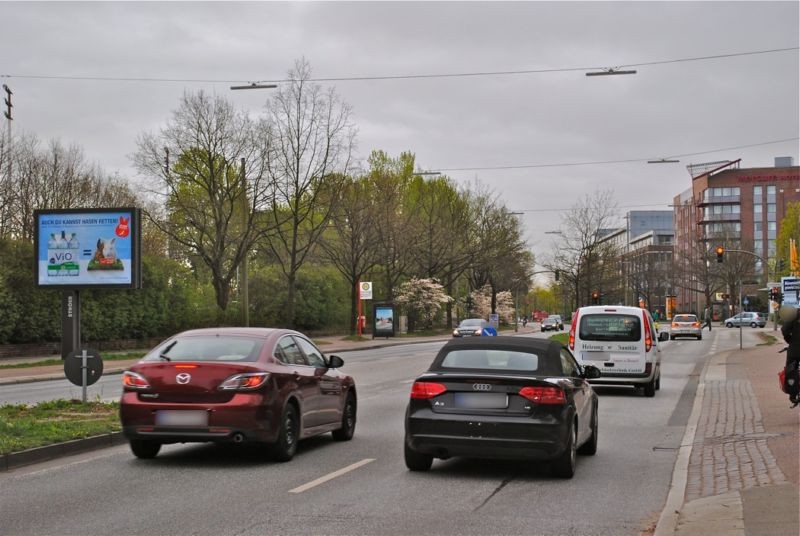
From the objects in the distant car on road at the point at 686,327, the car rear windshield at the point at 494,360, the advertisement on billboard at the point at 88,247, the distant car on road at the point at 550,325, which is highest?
the advertisement on billboard at the point at 88,247

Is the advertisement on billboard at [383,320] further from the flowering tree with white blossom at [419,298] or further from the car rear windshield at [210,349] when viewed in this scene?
the car rear windshield at [210,349]

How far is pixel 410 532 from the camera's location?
23.4 feet

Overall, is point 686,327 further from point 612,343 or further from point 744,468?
point 744,468

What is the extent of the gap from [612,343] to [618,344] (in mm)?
129

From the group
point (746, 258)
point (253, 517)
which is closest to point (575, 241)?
point (253, 517)

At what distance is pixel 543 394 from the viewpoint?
30.9 ft

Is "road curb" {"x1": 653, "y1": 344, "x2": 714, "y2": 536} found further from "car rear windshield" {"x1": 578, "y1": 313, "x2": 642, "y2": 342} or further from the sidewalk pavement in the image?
"car rear windshield" {"x1": 578, "y1": 313, "x2": 642, "y2": 342}

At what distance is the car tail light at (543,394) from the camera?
9.40m

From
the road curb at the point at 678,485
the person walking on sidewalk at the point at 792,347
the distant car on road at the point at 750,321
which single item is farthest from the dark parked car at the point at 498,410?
the distant car on road at the point at 750,321

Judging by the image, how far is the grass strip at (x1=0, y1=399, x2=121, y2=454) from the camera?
11115 mm

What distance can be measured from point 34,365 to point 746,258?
293 feet

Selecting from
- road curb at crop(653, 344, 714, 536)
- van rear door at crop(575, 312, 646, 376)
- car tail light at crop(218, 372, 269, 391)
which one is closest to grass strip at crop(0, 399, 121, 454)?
car tail light at crop(218, 372, 269, 391)

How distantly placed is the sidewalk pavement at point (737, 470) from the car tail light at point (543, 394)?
1.33 meters

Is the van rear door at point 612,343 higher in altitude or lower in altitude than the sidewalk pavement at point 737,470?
higher
